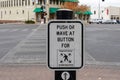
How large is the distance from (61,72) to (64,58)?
12cm

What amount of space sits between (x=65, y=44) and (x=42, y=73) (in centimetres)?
778

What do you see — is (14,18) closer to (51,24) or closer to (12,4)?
(12,4)

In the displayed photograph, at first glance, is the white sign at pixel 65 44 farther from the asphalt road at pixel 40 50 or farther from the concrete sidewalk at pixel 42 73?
the concrete sidewalk at pixel 42 73

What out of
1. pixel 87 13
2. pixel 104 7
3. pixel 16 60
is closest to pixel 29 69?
pixel 16 60

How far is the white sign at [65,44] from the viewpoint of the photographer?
3.38m

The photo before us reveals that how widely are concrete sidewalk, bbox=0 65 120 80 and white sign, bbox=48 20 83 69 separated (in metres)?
6.77

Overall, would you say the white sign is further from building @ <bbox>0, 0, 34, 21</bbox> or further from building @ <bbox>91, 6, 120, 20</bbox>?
building @ <bbox>91, 6, 120, 20</bbox>

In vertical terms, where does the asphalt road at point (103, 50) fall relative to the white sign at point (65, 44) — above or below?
below

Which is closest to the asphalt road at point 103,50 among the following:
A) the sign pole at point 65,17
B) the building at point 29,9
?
the sign pole at point 65,17

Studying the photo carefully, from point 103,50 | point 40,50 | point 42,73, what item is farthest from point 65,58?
point 103,50

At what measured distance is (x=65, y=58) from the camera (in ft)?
11.3

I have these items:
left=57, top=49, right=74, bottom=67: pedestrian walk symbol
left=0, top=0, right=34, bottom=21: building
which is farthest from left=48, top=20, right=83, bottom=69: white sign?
left=0, top=0, right=34, bottom=21: building

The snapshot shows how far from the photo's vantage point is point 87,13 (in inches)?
4483

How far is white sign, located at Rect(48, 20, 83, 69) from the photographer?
3379mm
